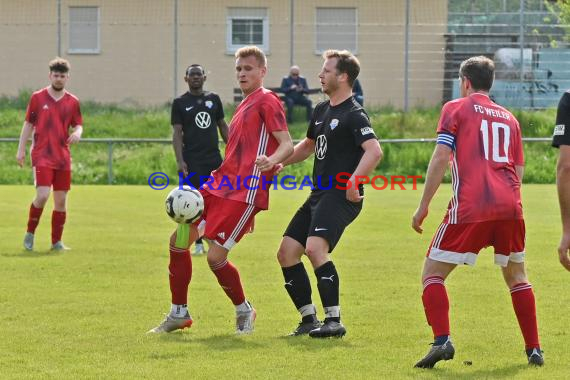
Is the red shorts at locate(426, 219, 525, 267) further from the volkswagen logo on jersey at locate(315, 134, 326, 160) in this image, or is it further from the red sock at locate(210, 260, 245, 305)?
the red sock at locate(210, 260, 245, 305)

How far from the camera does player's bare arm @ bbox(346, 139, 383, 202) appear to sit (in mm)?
7582

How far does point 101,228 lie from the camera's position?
16141 millimetres

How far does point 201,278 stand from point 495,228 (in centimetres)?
477

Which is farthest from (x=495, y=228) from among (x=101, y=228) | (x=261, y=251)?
(x=101, y=228)

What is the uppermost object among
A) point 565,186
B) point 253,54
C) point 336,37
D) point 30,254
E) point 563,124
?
point 336,37

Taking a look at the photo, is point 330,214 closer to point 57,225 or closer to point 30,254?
point 30,254

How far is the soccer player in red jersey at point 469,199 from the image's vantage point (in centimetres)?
680

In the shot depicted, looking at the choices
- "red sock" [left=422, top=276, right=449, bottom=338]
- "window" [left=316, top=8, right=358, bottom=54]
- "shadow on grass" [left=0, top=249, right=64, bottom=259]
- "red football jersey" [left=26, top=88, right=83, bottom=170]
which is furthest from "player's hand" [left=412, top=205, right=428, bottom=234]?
"window" [left=316, top=8, right=358, bottom=54]

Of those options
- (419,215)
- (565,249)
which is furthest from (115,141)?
(565,249)

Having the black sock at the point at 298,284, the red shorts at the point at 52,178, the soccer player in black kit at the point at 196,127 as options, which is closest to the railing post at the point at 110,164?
the red shorts at the point at 52,178

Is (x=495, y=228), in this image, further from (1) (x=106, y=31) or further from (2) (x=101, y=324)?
(1) (x=106, y=31)

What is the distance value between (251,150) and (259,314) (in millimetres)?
1493

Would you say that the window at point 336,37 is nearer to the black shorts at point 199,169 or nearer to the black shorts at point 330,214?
the black shorts at point 199,169

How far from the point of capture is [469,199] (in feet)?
22.3
